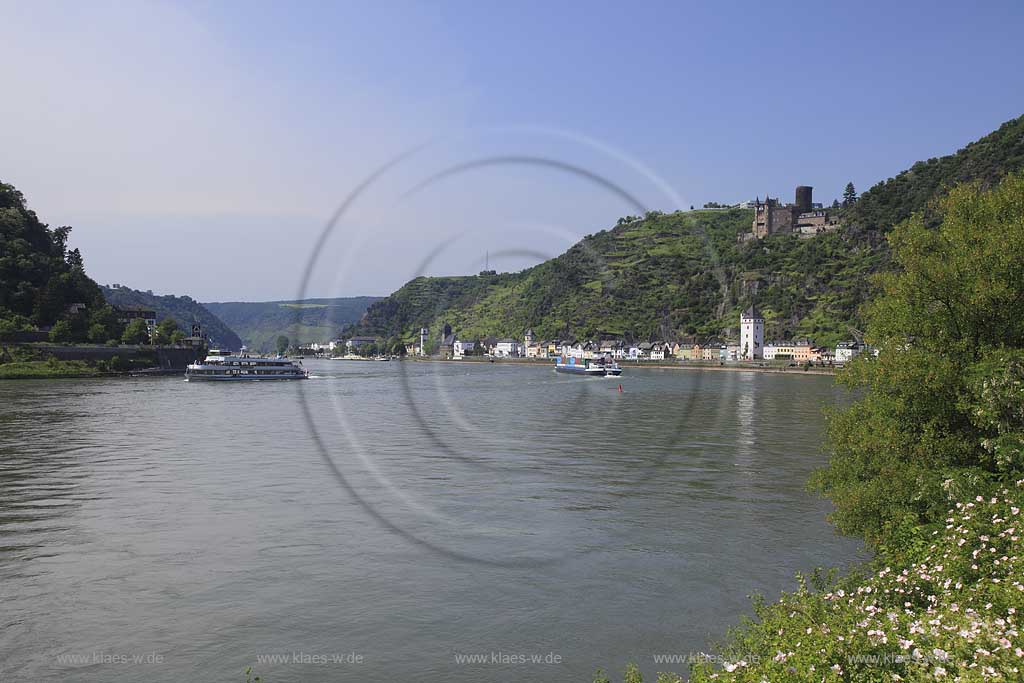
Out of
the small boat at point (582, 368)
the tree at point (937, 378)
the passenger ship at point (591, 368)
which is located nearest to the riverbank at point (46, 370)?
the small boat at point (582, 368)

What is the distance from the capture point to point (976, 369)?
52.3 ft

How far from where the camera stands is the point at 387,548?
21.6 metres

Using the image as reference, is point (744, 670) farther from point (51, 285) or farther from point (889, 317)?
point (51, 285)

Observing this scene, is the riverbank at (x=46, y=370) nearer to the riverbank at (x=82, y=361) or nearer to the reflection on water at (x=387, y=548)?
the riverbank at (x=82, y=361)

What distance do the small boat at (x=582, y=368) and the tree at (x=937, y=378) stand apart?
399 feet

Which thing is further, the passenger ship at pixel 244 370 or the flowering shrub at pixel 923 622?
the passenger ship at pixel 244 370

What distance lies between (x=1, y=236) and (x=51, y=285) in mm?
13092

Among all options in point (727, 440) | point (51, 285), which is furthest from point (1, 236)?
point (727, 440)

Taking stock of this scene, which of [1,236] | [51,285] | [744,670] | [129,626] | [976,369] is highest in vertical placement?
[1,236]

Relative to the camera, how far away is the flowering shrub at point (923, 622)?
26.1ft

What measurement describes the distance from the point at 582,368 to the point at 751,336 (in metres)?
65.2

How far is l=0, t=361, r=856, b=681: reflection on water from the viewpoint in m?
15.1

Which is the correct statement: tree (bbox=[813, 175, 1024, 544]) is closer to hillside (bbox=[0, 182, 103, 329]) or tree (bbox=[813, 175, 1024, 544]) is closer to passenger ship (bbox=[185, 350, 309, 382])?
passenger ship (bbox=[185, 350, 309, 382])

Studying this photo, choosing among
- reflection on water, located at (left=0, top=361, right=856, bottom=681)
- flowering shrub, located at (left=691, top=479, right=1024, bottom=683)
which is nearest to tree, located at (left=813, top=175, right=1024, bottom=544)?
flowering shrub, located at (left=691, top=479, right=1024, bottom=683)
